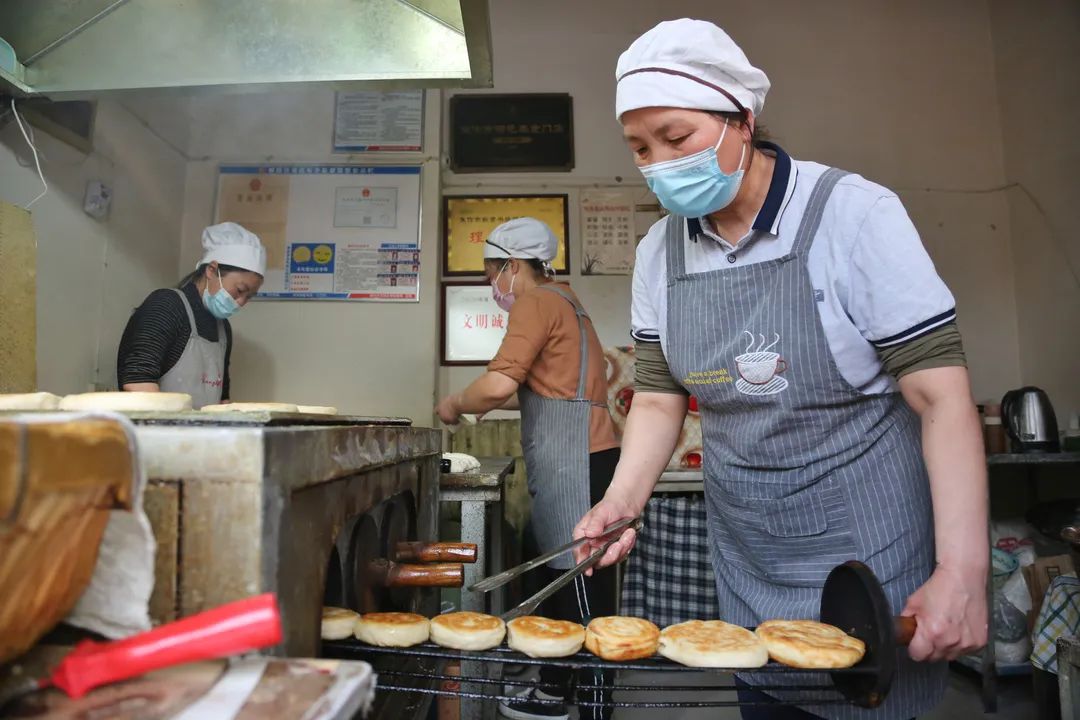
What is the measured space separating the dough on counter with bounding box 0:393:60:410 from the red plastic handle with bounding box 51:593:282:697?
530mm

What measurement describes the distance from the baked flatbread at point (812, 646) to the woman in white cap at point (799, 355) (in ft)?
0.67

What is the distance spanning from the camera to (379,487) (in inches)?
43.3

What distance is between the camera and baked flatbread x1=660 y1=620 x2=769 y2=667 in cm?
91

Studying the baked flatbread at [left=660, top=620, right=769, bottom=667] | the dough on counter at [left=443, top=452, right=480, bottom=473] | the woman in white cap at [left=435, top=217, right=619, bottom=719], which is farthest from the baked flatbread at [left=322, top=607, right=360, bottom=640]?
the woman in white cap at [left=435, top=217, right=619, bottom=719]

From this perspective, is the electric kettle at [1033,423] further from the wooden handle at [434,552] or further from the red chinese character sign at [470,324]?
the wooden handle at [434,552]

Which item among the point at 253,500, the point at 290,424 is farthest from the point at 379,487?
the point at 253,500

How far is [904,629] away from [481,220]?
3.77 metres

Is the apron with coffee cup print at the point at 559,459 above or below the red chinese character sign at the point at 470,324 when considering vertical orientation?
below

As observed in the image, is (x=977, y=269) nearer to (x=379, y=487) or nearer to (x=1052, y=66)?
(x=1052, y=66)

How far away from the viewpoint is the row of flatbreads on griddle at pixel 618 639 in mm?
887

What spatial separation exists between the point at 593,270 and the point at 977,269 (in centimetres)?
266

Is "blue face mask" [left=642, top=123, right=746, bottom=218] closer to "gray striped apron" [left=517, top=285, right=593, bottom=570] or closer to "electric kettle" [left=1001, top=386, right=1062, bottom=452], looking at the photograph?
"gray striped apron" [left=517, top=285, right=593, bottom=570]

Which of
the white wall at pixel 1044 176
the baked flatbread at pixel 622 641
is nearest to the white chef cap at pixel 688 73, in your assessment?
the baked flatbread at pixel 622 641

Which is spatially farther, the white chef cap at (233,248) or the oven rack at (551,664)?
the white chef cap at (233,248)
